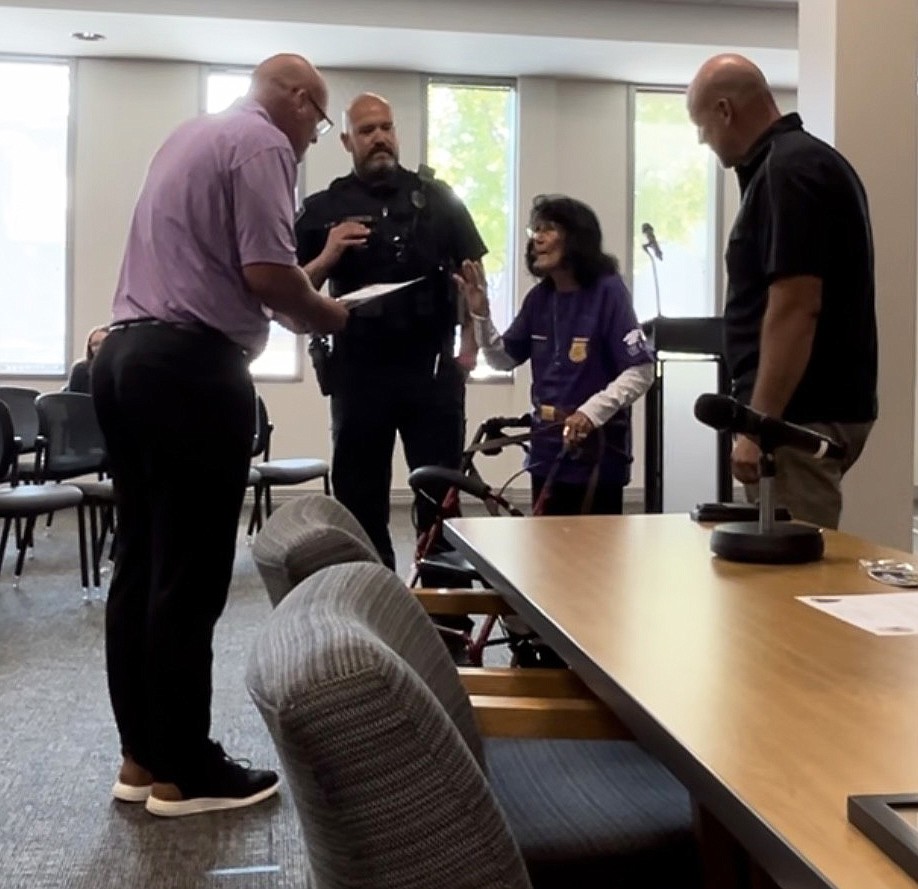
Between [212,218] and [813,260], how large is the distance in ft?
3.62

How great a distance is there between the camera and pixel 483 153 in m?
7.63

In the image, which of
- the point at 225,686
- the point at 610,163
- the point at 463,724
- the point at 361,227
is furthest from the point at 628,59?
the point at 463,724

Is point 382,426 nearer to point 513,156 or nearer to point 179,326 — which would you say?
point 179,326

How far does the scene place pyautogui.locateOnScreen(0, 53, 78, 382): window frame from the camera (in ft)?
23.7

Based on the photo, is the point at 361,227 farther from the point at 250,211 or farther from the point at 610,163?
the point at 610,163

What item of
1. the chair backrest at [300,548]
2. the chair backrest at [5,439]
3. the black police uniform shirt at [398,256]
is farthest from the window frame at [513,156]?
the chair backrest at [300,548]

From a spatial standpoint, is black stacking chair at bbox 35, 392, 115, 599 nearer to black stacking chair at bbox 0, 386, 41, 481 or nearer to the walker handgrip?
black stacking chair at bbox 0, 386, 41, 481

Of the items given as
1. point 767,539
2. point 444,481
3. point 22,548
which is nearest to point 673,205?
point 22,548

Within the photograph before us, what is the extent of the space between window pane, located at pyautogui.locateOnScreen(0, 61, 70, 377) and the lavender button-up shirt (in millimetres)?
5589

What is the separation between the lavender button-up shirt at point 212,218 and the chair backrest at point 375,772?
1.51 m

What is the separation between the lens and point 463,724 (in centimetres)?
Result: 108

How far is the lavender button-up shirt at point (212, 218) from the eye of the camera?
6.89 ft

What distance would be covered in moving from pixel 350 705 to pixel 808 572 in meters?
0.96

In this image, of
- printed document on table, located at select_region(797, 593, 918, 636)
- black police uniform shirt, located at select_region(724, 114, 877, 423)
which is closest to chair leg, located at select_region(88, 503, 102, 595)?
black police uniform shirt, located at select_region(724, 114, 877, 423)
